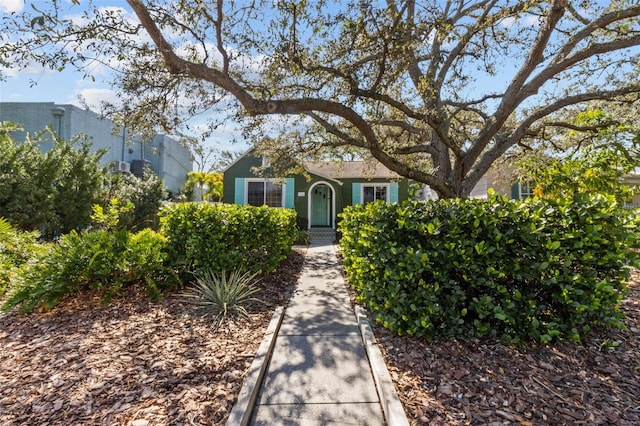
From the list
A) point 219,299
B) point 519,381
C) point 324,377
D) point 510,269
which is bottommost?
point 324,377

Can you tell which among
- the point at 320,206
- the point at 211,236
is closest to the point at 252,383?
the point at 211,236

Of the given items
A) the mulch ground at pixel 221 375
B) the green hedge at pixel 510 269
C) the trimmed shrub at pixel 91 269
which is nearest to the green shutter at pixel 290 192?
the trimmed shrub at pixel 91 269

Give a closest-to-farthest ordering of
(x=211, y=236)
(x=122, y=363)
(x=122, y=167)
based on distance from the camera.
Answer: (x=122, y=363), (x=211, y=236), (x=122, y=167)

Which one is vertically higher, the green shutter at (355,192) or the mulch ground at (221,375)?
the green shutter at (355,192)

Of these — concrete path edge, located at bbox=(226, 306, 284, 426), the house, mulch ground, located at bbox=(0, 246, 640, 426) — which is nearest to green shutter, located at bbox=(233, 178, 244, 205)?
the house

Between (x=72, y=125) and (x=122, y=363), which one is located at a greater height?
(x=72, y=125)

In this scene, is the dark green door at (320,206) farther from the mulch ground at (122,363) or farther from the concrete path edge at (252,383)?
the concrete path edge at (252,383)

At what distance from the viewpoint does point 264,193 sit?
18.5 m

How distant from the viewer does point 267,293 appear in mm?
5539

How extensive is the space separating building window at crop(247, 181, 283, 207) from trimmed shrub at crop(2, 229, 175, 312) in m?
13.1

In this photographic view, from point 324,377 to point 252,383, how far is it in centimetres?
66

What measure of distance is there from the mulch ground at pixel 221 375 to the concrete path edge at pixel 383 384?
89 mm

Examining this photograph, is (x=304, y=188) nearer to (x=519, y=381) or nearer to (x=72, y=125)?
(x=72, y=125)

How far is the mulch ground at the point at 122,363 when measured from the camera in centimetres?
244
